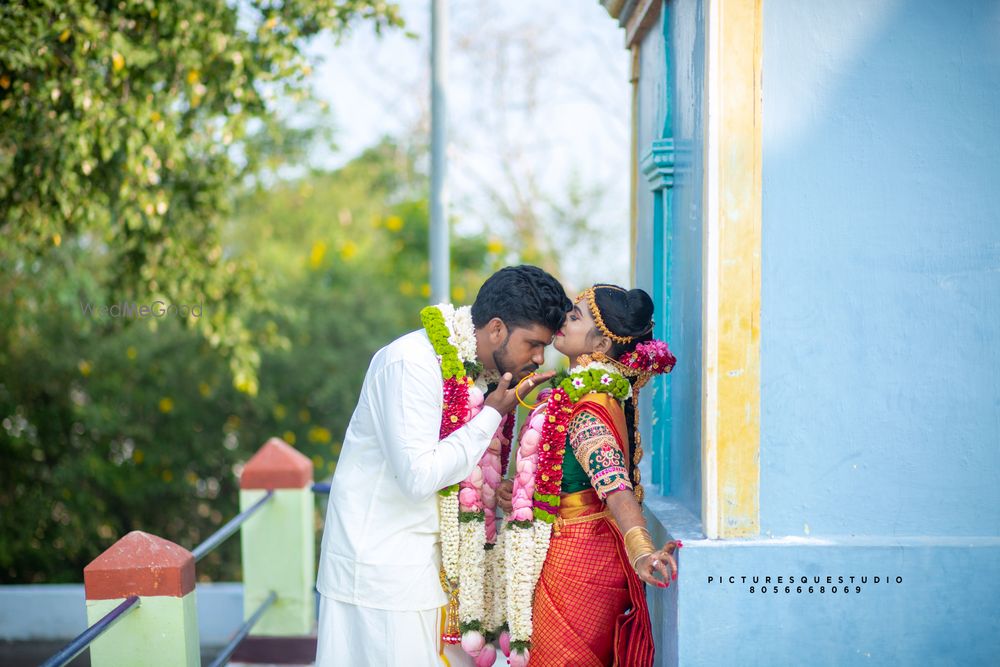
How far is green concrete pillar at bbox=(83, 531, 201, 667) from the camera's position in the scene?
11.2ft

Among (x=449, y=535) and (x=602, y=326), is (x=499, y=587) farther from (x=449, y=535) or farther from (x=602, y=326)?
(x=602, y=326)

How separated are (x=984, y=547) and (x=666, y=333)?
1.28m

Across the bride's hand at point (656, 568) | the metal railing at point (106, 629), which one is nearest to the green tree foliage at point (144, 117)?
the metal railing at point (106, 629)

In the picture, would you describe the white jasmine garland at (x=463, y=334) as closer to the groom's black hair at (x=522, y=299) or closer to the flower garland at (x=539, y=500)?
the groom's black hair at (x=522, y=299)

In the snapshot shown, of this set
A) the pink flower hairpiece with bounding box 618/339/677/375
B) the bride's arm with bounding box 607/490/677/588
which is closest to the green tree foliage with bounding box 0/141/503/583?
the pink flower hairpiece with bounding box 618/339/677/375

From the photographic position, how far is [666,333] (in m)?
3.69

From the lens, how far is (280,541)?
214 inches

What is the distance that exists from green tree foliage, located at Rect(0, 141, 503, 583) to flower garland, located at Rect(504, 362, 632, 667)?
4879 millimetres

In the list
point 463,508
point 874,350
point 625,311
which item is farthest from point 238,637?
point 874,350

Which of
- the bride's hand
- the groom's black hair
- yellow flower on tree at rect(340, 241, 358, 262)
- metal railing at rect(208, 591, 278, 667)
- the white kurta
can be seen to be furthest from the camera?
yellow flower on tree at rect(340, 241, 358, 262)

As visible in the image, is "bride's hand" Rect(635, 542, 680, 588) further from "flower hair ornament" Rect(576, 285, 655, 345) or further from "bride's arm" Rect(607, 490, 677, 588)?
"flower hair ornament" Rect(576, 285, 655, 345)

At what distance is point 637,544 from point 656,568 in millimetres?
86

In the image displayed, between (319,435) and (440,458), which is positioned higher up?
(440,458)

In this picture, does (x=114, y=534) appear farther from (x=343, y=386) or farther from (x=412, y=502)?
(x=412, y=502)
